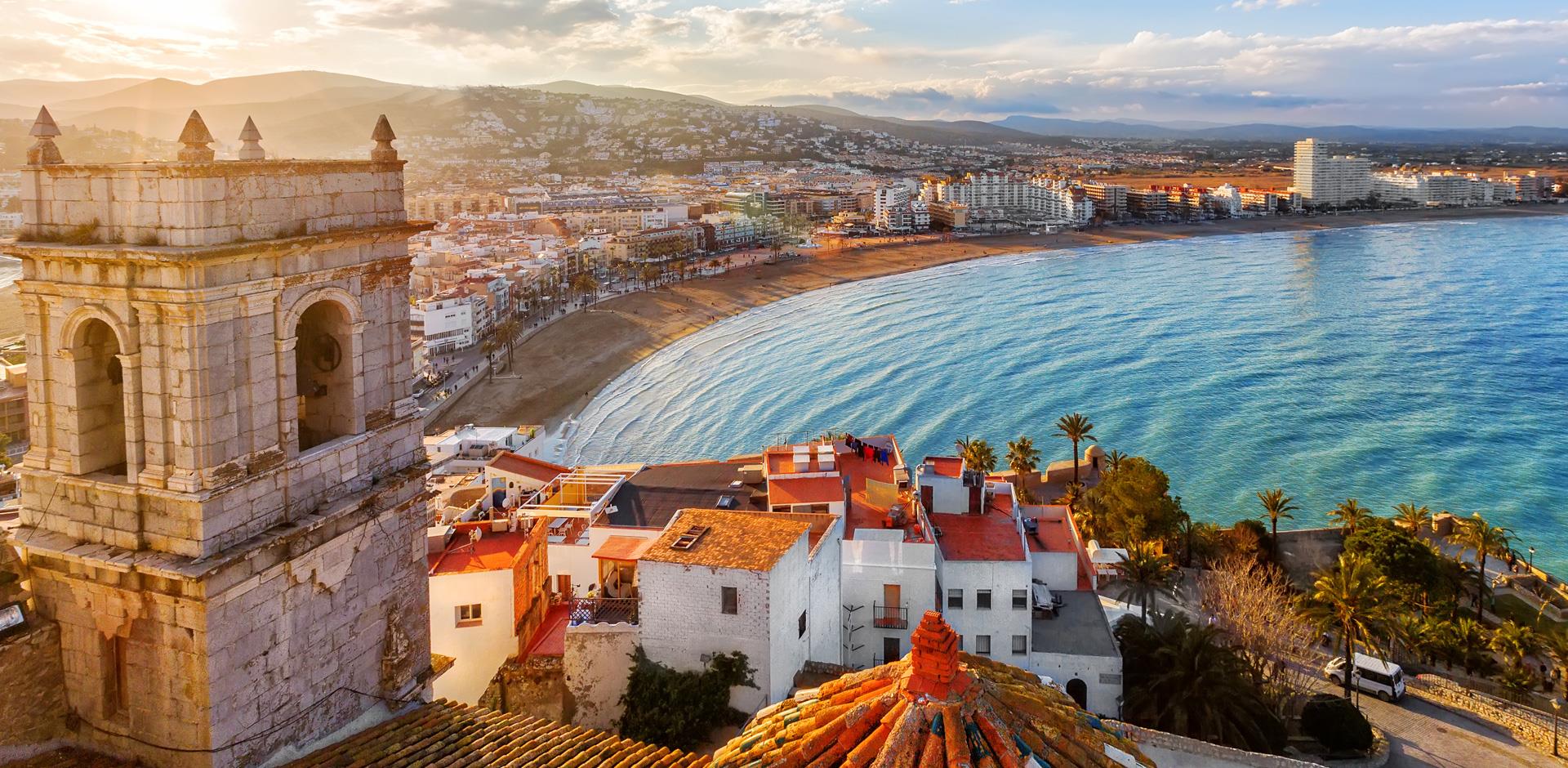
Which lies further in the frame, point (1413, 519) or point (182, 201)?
point (1413, 519)

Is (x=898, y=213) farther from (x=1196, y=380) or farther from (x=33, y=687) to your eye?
(x=33, y=687)

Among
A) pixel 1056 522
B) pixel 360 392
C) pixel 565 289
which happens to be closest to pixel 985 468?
pixel 1056 522

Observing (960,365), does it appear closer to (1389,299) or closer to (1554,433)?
(1554,433)

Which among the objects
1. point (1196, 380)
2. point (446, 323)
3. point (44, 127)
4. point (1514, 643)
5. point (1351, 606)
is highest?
point (44, 127)

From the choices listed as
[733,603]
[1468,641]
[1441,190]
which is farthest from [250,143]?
[1441,190]

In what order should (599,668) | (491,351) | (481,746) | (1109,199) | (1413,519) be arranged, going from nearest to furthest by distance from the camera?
(481,746), (599,668), (1413,519), (491,351), (1109,199)

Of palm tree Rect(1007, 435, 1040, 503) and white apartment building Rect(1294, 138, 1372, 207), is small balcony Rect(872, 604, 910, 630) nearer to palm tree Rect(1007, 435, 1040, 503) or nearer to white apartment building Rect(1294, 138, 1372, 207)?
palm tree Rect(1007, 435, 1040, 503)

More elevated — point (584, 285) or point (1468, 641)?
point (584, 285)
